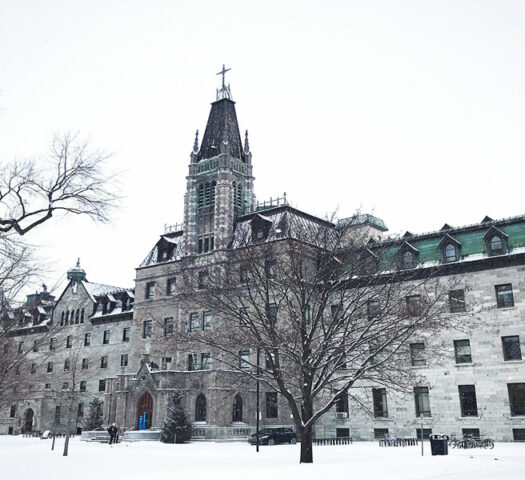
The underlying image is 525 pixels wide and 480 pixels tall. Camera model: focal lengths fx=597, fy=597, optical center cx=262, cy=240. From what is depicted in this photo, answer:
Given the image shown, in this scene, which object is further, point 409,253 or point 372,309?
point 409,253

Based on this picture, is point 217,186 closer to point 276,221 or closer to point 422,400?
point 276,221

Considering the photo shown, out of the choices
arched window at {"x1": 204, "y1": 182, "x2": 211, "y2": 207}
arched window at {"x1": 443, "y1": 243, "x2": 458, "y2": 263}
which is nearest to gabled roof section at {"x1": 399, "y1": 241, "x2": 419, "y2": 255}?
arched window at {"x1": 443, "y1": 243, "x2": 458, "y2": 263}

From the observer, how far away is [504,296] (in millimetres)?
42250

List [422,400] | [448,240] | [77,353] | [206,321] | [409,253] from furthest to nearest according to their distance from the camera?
[77,353] < [206,321] < [409,253] < [448,240] < [422,400]

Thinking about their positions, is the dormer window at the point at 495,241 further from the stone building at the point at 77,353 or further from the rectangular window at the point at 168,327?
the stone building at the point at 77,353

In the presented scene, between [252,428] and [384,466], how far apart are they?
86.4ft

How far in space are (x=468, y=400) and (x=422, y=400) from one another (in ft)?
11.3

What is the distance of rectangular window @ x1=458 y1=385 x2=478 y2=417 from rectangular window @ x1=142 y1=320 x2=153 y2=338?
29.6 metres

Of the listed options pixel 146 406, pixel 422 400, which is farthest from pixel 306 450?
pixel 146 406

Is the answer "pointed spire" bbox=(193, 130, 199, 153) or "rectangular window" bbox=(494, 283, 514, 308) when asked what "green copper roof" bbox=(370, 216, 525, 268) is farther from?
"pointed spire" bbox=(193, 130, 199, 153)

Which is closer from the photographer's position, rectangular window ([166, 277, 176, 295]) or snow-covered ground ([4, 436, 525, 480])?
snow-covered ground ([4, 436, 525, 480])

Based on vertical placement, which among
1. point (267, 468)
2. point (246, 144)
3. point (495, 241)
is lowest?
point (267, 468)

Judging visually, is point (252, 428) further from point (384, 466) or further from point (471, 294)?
point (384, 466)

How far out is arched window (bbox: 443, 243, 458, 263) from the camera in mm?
45156
